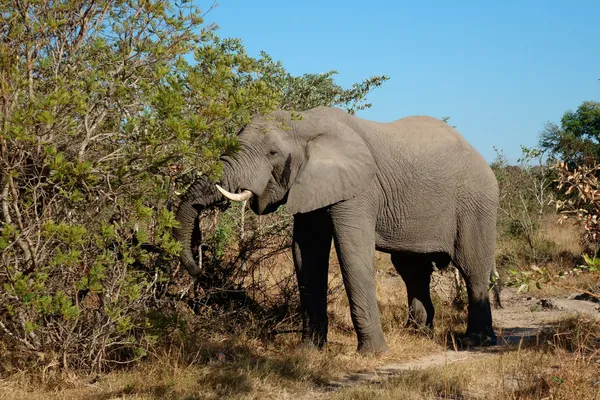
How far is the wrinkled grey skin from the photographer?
783 centimetres

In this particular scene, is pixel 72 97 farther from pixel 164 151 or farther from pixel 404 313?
Result: pixel 404 313

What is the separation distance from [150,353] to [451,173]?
12.7 ft

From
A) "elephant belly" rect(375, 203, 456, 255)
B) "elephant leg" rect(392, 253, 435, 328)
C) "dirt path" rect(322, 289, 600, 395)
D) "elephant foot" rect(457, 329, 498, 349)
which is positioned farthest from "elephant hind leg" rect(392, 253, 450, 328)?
"dirt path" rect(322, 289, 600, 395)

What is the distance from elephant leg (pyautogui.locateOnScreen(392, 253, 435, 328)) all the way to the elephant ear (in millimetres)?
1880

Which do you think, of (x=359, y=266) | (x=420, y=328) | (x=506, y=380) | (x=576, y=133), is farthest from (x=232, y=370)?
(x=576, y=133)

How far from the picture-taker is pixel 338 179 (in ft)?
25.9

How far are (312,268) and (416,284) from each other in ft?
6.25

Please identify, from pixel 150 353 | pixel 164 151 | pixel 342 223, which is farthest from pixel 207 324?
pixel 164 151

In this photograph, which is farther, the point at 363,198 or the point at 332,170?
the point at 363,198

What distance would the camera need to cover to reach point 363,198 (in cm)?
806

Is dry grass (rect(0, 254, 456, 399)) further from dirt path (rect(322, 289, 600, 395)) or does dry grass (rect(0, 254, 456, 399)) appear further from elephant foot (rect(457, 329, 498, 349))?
elephant foot (rect(457, 329, 498, 349))

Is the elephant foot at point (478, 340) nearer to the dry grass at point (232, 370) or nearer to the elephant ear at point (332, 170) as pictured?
the dry grass at point (232, 370)

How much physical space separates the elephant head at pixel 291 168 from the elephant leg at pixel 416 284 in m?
1.91

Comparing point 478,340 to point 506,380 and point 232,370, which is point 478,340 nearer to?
point 506,380
